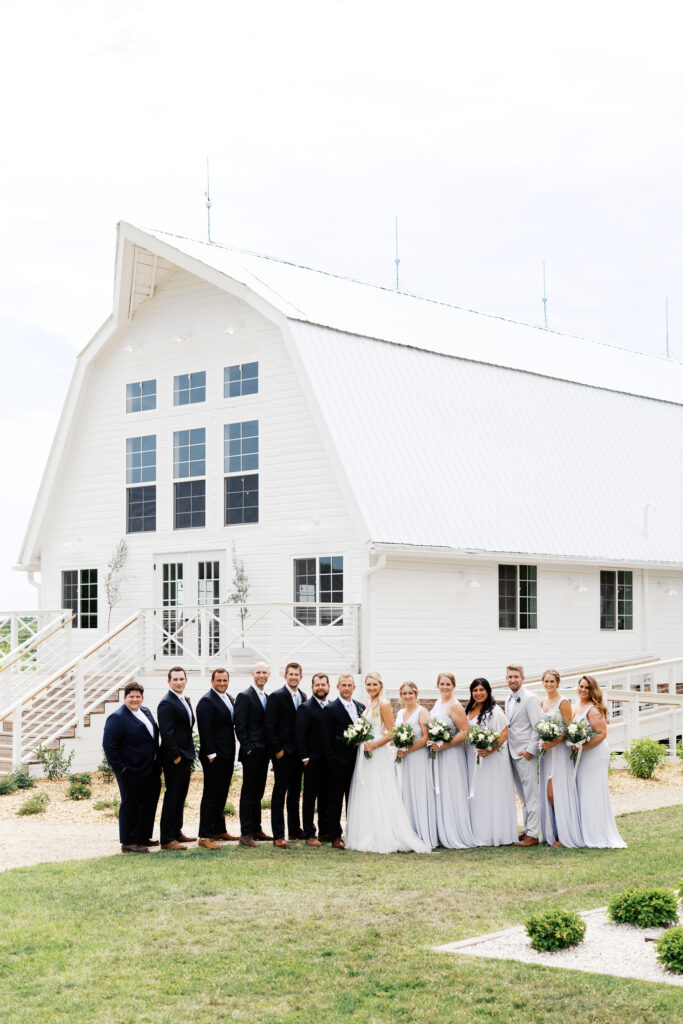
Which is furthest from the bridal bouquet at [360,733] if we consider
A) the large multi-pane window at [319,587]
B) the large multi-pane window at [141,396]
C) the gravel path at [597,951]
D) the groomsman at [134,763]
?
the large multi-pane window at [141,396]

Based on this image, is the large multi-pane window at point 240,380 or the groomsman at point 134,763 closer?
the groomsman at point 134,763

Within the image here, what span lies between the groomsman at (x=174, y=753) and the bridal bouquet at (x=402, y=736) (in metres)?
2.09

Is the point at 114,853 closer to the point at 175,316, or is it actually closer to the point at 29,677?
the point at 29,677

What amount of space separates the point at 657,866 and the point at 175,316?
15754 mm

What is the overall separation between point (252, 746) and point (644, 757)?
24.1 feet

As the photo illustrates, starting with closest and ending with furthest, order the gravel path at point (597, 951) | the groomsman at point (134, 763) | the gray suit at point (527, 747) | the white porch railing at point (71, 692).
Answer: the gravel path at point (597, 951) → the groomsman at point (134, 763) → the gray suit at point (527, 747) → the white porch railing at point (71, 692)

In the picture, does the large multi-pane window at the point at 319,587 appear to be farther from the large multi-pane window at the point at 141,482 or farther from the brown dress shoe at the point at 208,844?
the brown dress shoe at the point at 208,844

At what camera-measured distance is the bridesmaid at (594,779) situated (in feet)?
41.2

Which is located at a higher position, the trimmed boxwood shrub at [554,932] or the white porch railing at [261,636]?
the white porch railing at [261,636]

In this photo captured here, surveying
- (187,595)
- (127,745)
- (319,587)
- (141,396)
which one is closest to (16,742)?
(187,595)

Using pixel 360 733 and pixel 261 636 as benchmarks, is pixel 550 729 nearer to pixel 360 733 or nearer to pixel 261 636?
pixel 360 733

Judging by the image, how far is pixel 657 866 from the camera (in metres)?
11.2

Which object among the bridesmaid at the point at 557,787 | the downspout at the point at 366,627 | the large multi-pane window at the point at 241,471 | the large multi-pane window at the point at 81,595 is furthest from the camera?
the large multi-pane window at the point at 81,595

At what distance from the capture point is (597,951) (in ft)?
26.8
